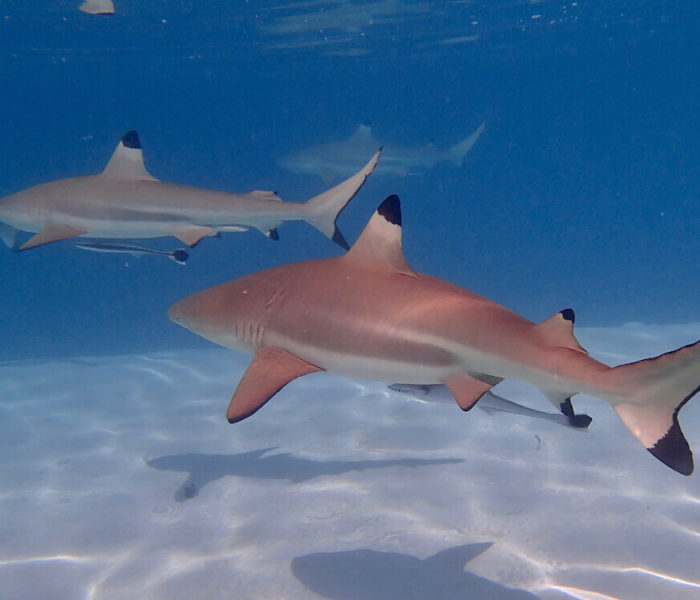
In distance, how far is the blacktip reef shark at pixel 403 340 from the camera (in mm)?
2283

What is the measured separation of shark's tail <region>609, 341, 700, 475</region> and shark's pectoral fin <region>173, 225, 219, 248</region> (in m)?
4.65

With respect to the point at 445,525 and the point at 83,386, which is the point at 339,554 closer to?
the point at 445,525

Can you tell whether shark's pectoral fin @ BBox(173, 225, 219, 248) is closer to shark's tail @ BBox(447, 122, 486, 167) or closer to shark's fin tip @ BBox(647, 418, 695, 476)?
shark's fin tip @ BBox(647, 418, 695, 476)

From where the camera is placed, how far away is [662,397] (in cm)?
227

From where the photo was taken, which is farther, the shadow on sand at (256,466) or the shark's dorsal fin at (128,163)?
the shark's dorsal fin at (128,163)

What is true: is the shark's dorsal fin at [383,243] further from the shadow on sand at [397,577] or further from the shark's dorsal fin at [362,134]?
the shark's dorsal fin at [362,134]

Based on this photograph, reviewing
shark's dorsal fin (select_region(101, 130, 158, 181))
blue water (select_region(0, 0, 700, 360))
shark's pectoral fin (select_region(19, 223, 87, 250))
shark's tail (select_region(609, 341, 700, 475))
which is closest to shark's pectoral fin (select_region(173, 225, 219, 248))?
shark's dorsal fin (select_region(101, 130, 158, 181))

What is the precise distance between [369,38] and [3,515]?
24.6 meters

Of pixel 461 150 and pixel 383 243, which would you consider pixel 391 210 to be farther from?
pixel 461 150

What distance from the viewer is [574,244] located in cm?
3441

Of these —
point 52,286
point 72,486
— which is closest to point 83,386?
point 72,486

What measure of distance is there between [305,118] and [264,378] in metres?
50.0

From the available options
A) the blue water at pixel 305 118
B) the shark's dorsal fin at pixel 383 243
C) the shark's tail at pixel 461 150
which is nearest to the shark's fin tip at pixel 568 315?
the shark's dorsal fin at pixel 383 243

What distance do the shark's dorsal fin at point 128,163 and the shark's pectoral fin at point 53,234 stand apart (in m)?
0.70
